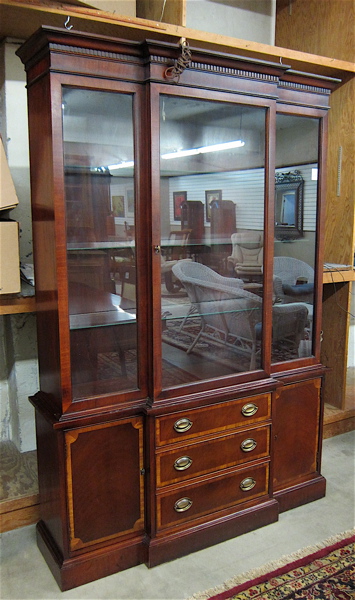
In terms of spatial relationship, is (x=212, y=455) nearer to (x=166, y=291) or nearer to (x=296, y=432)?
(x=296, y=432)

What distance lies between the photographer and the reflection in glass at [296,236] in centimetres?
232

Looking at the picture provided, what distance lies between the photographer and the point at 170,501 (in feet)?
6.75

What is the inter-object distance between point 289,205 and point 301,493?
54.3 inches

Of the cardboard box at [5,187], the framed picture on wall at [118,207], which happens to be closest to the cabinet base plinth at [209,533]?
the framed picture on wall at [118,207]

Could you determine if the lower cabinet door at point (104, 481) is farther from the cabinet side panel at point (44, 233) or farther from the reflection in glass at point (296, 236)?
the reflection in glass at point (296, 236)

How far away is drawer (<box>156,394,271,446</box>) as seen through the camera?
2.01 metres

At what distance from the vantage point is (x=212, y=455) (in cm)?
214

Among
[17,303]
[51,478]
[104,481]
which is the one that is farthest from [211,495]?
[17,303]

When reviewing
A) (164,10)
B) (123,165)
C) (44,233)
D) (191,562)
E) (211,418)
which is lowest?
(191,562)

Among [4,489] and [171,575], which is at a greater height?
[4,489]

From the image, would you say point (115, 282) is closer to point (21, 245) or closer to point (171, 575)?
point (21, 245)

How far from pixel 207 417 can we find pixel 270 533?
64 centimetres

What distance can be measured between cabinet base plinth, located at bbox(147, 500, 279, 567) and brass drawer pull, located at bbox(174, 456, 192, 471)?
0.88 feet

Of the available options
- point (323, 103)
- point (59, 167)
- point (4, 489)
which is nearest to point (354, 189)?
point (323, 103)
